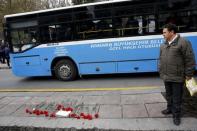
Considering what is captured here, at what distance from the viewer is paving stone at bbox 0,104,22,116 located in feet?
19.5

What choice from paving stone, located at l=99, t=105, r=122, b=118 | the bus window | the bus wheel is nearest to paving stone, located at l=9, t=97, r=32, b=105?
paving stone, located at l=99, t=105, r=122, b=118

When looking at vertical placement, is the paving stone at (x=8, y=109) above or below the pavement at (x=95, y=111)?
below

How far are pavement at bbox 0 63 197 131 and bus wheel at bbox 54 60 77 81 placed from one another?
6.78 ft

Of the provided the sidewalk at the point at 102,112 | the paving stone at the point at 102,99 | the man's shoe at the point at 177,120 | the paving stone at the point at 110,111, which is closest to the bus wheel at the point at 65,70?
the sidewalk at the point at 102,112

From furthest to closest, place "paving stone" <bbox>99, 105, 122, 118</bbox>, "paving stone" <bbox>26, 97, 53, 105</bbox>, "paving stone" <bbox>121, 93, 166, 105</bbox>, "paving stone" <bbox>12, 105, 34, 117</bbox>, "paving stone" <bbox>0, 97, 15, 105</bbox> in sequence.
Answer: "paving stone" <bbox>0, 97, 15, 105</bbox>
"paving stone" <bbox>26, 97, 53, 105</bbox>
"paving stone" <bbox>121, 93, 166, 105</bbox>
"paving stone" <bbox>12, 105, 34, 117</bbox>
"paving stone" <bbox>99, 105, 122, 118</bbox>

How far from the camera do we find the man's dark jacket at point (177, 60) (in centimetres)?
434

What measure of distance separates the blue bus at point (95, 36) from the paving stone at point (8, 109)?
3474 mm

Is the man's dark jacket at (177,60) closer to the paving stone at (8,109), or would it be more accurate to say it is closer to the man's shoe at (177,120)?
the man's shoe at (177,120)

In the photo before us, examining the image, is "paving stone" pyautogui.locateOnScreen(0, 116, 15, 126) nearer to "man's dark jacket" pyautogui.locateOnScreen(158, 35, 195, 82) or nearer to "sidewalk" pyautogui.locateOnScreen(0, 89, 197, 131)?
"sidewalk" pyautogui.locateOnScreen(0, 89, 197, 131)

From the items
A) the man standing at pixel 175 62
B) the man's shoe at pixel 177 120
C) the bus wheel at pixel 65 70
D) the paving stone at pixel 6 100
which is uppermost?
the man standing at pixel 175 62

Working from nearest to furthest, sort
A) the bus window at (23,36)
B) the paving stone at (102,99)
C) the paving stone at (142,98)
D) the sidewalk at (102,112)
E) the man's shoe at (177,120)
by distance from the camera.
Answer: the man's shoe at (177,120)
the sidewalk at (102,112)
the paving stone at (142,98)
the paving stone at (102,99)
the bus window at (23,36)

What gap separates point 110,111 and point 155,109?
994mm

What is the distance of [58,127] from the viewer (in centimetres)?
485

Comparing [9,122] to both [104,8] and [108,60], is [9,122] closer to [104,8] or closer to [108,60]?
[108,60]
